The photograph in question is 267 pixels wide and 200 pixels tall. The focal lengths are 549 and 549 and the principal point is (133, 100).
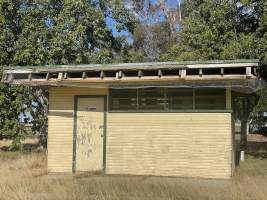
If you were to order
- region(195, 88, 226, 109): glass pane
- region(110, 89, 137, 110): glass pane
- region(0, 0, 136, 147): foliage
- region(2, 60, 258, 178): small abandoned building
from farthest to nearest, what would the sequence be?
region(0, 0, 136, 147): foliage < region(110, 89, 137, 110): glass pane < region(195, 88, 226, 109): glass pane < region(2, 60, 258, 178): small abandoned building

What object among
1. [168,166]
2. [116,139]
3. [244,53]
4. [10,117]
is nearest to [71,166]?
[116,139]

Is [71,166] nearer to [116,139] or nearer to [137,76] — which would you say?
[116,139]

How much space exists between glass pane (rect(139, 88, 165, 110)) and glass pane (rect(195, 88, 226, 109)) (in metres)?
1.01

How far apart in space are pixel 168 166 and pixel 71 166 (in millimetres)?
2977

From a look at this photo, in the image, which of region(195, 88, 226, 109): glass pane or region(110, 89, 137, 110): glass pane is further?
region(110, 89, 137, 110): glass pane

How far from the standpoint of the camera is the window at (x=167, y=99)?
15141mm

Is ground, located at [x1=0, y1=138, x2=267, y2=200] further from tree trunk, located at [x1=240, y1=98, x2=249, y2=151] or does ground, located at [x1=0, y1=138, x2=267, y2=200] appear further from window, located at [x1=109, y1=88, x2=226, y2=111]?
tree trunk, located at [x1=240, y1=98, x2=249, y2=151]

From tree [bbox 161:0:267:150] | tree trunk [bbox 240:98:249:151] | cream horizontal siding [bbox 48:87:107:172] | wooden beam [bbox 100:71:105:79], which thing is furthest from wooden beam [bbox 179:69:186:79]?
tree trunk [bbox 240:98:249:151]

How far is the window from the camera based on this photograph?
15.1 m

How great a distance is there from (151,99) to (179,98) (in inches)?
32.1

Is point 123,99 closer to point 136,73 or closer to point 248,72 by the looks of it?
point 136,73

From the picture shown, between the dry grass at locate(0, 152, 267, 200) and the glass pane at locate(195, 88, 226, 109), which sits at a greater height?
the glass pane at locate(195, 88, 226, 109)

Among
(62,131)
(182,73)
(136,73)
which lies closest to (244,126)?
(62,131)

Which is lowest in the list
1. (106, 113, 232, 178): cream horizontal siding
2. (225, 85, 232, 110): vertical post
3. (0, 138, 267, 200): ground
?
(0, 138, 267, 200): ground
